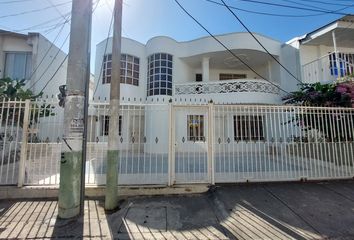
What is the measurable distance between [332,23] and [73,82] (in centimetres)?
1269

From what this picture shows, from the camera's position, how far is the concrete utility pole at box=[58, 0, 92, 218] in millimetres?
4086

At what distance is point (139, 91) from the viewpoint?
556 inches

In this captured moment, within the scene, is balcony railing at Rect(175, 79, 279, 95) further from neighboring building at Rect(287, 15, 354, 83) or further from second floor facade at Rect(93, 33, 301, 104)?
neighboring building at Rect(287, 15, 354, 83)

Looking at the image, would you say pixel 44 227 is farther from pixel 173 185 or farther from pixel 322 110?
pixel 322 110

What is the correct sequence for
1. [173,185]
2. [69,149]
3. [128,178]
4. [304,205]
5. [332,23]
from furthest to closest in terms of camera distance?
1. [332,23]
2. [128,178]
3. [173,185]
4. [304,205]
5. [69,149]

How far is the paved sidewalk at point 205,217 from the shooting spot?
358cm

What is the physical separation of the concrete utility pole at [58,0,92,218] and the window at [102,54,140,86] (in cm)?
910

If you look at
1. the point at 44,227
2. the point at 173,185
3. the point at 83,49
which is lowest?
the point at 44,227

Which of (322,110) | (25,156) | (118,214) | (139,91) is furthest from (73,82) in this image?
(139,91)

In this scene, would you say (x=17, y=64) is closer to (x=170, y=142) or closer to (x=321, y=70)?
(x=170, y=142)

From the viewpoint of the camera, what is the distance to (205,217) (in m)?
4.20

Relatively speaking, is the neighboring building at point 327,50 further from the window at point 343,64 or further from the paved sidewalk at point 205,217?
the paved sidewalk at point 205,217

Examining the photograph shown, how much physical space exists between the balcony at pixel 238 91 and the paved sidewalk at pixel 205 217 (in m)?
7.88

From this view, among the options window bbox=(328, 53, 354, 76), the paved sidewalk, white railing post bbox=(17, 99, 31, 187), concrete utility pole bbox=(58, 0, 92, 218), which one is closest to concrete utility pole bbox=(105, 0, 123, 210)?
the paved sidewalk
